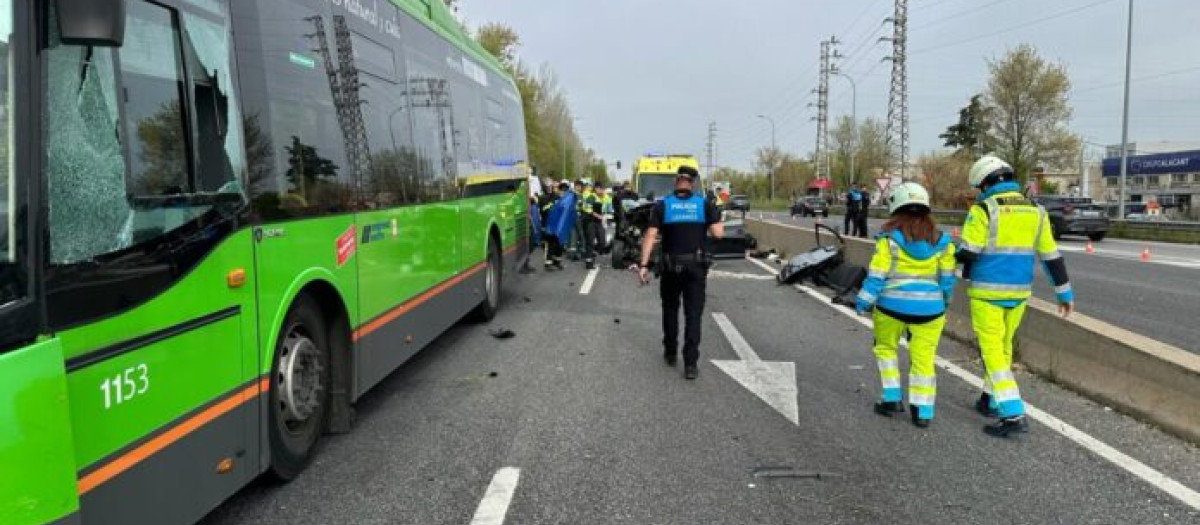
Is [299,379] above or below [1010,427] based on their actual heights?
above

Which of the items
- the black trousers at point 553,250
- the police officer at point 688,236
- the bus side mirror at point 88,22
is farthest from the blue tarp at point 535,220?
the bus side mirror at point 88,22

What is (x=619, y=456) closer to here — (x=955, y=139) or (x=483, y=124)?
(x=483, y=124)

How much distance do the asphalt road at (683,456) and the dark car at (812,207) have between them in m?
54.9

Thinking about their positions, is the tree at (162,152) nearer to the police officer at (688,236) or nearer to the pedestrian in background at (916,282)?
the pedestrian in background at (916,282)

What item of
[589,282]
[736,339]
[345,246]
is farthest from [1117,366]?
[589,282]

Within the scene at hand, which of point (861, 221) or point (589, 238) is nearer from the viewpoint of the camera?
point (589, 238)

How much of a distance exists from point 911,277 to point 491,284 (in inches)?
222

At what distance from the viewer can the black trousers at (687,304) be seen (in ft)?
23.7

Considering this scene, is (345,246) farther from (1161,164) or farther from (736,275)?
(1161,164)

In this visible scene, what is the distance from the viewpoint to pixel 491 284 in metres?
10.2

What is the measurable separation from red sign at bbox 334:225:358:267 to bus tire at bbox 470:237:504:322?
452cm

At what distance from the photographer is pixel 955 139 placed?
295 feet

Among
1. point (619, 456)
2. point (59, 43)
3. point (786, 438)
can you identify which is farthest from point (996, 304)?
point (59, 43)

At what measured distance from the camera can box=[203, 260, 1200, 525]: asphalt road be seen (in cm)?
423
